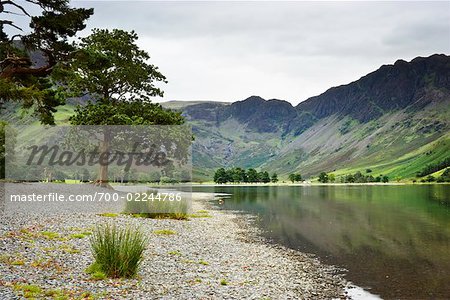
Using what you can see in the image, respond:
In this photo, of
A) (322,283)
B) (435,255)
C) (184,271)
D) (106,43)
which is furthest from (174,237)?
(106,43)

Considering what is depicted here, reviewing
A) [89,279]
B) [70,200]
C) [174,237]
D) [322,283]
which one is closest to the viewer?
[89,279]

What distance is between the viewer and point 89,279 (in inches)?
672

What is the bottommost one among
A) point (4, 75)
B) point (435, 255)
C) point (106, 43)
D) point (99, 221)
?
point (435, 255)

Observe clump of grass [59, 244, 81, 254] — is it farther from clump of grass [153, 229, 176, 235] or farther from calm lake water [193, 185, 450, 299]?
calm lake water [193, 185, 450, 299]

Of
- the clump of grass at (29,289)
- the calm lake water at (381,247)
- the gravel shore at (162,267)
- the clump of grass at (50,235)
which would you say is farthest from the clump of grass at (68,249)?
the calm lake water at (381,247)

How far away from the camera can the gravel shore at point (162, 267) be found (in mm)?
16141

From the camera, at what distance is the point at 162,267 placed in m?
21.3

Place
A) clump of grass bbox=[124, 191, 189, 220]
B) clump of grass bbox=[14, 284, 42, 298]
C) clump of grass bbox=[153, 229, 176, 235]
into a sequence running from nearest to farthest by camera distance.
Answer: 1. clump of grass bbox=[14, 284, 42, 298]
2. clump of grass bbox=[153, 229, 176, 235]
3. clump of grass bbox=[124, 191, 189, 220]

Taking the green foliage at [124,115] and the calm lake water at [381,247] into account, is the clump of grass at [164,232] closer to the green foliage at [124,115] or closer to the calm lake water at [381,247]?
the calm lake water at [381,247]

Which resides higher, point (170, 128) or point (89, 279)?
point (170, 128)

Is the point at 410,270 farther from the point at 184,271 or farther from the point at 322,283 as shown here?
the point at 184,271

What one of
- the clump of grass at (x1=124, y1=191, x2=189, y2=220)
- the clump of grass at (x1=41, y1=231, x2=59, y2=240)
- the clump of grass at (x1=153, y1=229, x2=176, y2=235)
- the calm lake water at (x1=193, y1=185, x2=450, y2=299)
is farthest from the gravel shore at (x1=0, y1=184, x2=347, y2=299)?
the clump of grass at (x1=124, y1=191, x2=189, y2=220)

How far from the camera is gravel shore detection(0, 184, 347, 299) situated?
1614 cm

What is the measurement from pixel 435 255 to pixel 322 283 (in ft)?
46.0
